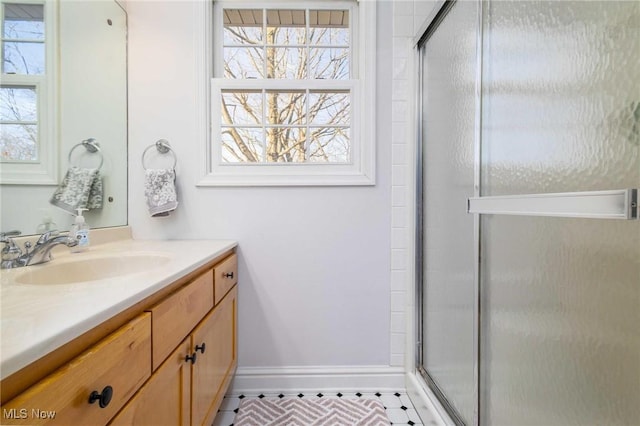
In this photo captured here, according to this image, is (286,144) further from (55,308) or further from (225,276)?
(55,308)

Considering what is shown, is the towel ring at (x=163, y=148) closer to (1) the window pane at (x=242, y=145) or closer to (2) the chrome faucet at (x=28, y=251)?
(1) the window pane at (x=242, y=145)

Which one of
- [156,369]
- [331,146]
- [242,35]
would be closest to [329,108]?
[331,146]

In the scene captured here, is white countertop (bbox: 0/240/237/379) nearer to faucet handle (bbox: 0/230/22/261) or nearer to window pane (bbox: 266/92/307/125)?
faucet handle (bbox: 0/230/22/261)

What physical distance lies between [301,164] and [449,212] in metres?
0.76

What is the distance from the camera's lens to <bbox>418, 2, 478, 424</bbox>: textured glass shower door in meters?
1.04

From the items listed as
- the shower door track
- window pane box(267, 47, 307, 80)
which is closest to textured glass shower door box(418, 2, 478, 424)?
the shower door track

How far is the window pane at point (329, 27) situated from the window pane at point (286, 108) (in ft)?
1.08

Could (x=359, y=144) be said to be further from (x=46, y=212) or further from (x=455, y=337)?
(x=46, y=212)

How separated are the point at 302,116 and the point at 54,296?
4.13ft

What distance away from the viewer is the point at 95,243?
123cm

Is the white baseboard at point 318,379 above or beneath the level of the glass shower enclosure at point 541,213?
beneath

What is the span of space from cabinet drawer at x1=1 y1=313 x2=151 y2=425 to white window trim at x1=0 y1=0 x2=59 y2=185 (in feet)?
2.44

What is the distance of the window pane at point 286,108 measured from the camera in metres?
1.51

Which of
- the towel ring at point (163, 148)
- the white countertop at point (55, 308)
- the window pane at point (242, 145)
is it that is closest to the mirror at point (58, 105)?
the towel ring at point (163, 148)
